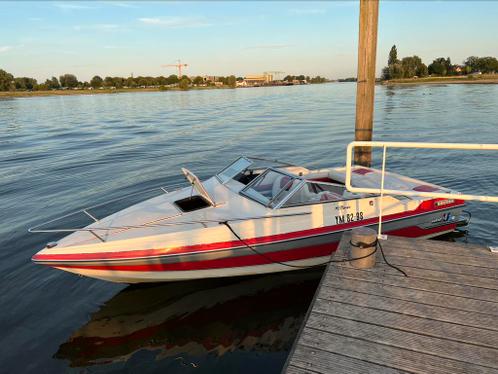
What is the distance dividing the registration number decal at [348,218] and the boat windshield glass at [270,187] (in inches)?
39.8

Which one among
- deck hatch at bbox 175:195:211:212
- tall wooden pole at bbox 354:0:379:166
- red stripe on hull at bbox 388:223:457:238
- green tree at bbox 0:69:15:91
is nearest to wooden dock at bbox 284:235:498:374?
red stripe on hull at bbox 388:223:457:238

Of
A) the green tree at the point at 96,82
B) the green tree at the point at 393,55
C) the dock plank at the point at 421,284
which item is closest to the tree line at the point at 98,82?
the green tree at the point at 96,82

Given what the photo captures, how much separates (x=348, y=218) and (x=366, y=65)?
4.52 metres

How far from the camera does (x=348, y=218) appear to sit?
263 inches

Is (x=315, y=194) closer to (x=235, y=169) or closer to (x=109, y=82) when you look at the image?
(x=235, y=169)

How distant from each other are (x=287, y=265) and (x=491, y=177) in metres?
9.81

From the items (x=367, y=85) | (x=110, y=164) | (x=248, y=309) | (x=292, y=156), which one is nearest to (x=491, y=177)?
(x=367, y=85)

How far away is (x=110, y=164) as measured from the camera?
653 inches

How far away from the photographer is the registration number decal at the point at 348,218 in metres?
6.59

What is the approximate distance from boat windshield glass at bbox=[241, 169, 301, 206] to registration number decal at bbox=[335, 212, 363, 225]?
101 centimetres

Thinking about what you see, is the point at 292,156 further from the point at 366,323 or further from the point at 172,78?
the point at 172,78

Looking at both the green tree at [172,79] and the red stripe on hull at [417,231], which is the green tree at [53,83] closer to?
the green tree at [172,79]

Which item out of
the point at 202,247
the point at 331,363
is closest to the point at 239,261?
the point at 202,247

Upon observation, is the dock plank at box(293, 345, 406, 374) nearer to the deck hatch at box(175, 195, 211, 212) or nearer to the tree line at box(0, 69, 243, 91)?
the deck hatch at box(175, 195, 211, 212)
